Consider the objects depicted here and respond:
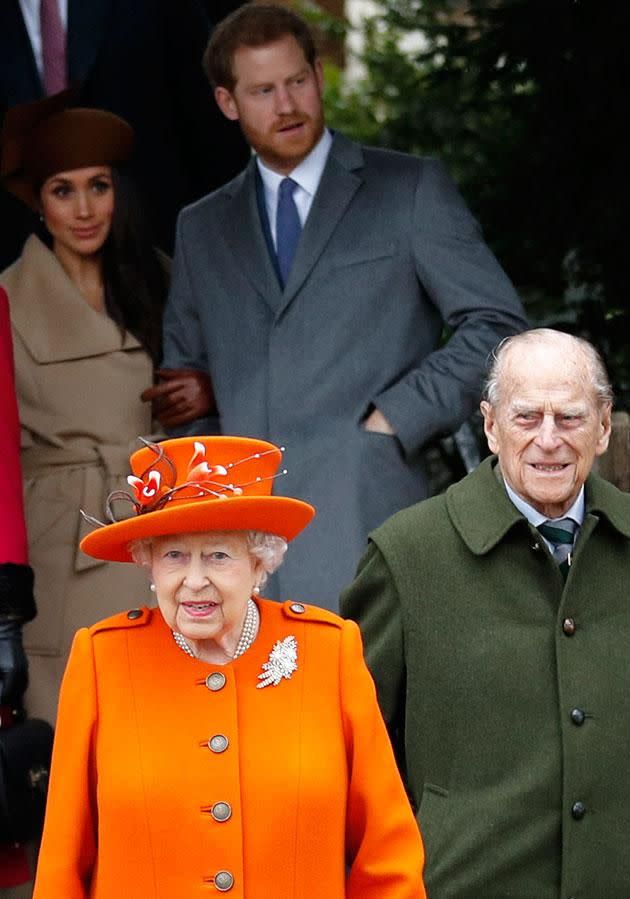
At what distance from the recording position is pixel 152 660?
376 cm

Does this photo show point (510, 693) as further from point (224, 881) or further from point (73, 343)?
point (73, 343)

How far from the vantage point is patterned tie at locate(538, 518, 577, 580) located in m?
4.35

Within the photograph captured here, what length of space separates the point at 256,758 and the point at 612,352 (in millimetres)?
3108

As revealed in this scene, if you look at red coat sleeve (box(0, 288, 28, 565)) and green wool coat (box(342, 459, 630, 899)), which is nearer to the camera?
green wool coat (box(342, 459, 630, 899))

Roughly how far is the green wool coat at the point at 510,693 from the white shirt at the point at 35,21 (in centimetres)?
260

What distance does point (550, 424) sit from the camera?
167 inches

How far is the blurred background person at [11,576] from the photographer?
16.2 ft

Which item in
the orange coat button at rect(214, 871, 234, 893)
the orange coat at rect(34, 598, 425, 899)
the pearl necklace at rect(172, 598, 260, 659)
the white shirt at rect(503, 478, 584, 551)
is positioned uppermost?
the white shirt at rect(503, 478, 584, 551)

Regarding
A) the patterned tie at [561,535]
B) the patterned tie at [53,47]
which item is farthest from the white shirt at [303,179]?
the patterned tie at [561,535]

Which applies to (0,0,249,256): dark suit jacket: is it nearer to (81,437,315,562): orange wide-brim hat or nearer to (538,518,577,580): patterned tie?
(538,518,577,580): patterned tie

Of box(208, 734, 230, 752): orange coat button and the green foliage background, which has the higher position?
the green foliage background

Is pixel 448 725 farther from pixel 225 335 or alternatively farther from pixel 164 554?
pixel 225 335

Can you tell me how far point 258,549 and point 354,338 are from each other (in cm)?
177

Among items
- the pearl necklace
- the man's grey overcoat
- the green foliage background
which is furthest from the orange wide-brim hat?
the green foliage background
